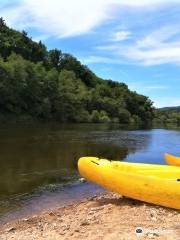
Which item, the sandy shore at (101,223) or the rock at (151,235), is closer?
the rock at (151,235)

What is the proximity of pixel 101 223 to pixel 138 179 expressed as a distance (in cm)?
234

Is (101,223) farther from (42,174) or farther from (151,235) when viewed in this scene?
(42,174)


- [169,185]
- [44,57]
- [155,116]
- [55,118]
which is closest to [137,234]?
[169,185]

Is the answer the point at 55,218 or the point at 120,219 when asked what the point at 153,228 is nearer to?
the point at 120,219

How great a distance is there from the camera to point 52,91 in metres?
93.1

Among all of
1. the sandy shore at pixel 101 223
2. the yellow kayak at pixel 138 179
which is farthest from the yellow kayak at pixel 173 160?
the sandy shore at pixel 101 223

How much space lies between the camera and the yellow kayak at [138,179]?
11.5 metres

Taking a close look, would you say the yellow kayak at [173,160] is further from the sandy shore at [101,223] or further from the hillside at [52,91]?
the hillside at [52,91]

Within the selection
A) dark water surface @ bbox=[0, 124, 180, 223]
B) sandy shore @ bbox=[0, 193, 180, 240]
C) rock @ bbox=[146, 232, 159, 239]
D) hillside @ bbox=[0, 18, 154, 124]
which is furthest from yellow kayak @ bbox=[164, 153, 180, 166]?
hillside @ bbox=[0, 18, 154, 124]

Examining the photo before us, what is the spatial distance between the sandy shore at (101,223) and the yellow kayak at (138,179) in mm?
267

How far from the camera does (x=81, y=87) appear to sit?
110 meters

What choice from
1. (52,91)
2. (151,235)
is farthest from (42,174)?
(52,91)

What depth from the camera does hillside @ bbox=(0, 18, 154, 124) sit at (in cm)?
7831

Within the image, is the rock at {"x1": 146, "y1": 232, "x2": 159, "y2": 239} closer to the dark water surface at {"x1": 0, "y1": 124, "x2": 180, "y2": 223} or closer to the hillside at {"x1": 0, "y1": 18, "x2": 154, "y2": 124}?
the dark water surface at {"x1": 0, "y1": 124, "x2": 180, "y2": 223}
